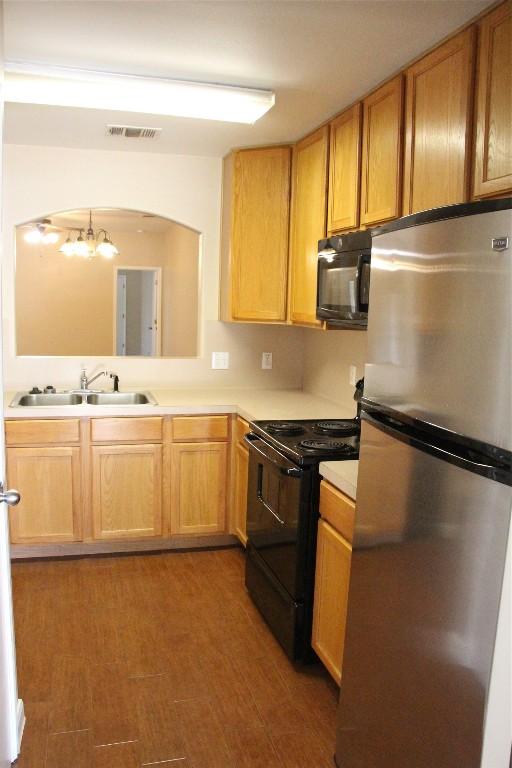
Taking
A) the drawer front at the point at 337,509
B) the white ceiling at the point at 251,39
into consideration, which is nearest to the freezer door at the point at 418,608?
the drawer front at the point at 337,509

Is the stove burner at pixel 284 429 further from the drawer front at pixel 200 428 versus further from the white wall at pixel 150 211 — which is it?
the white wall at pixel 150 211

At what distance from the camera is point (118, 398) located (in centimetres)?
417

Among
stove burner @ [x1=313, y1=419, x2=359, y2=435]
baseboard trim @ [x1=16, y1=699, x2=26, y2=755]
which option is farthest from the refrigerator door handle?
baseboard trim @ [x1=16, y1=699, x2=26, y2=755]

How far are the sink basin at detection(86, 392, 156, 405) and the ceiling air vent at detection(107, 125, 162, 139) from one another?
58.2 inches

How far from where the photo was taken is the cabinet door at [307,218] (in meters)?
3.34

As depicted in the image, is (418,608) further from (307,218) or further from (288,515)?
(307,218)

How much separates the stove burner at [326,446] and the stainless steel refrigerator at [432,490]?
0.73 m

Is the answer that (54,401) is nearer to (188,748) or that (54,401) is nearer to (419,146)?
(188,748)

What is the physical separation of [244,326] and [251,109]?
5.71ft

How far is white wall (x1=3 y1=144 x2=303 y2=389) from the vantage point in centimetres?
402

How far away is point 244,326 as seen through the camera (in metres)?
4.48

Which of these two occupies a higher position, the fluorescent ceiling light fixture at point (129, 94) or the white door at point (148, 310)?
the fluorescent ceiling light fixture at point (129, 94)

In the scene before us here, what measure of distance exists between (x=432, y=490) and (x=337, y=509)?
0.94m

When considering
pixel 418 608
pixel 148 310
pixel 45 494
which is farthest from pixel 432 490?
pixel 148 310
